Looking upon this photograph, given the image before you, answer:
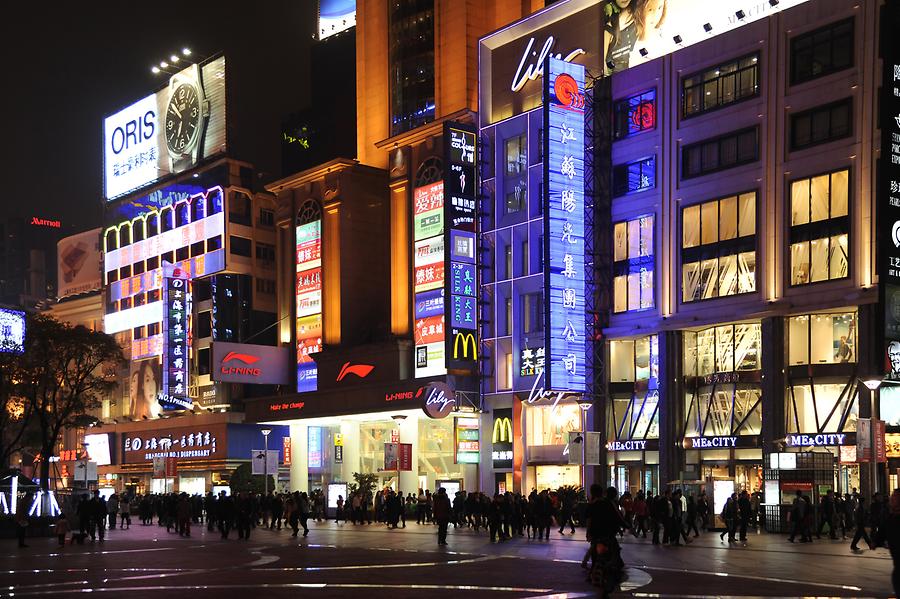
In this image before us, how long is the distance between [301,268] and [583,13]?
2560cm

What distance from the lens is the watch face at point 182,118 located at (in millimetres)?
96250

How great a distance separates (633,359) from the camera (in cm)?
5716

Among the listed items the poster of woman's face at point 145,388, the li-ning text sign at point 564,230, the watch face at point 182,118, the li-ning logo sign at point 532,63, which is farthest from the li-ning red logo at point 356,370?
the watch face at point 182,118

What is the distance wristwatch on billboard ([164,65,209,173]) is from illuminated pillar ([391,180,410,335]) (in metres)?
31.7

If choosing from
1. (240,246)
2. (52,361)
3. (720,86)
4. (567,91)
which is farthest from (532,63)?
(240,246)

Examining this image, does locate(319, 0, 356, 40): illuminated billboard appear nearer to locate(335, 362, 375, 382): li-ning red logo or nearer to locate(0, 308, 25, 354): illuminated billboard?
locate(335, 362, 375, 382): li-ning red logo

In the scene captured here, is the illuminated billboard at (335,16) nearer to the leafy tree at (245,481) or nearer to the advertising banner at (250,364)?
the advertising banner at (250,364)

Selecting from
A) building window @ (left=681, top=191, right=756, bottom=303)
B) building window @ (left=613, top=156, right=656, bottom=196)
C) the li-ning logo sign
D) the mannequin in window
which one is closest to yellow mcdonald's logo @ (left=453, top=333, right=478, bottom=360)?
building window @ (left=613, top=156, right=656, bottom=196)

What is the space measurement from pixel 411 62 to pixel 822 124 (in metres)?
31.1

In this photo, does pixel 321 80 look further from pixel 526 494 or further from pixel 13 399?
pixel 526 494

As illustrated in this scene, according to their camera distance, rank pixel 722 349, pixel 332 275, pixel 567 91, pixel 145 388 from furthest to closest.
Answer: pixel 145 388 < pixel 332 275 < pixel 567 91 < pixel 722 349

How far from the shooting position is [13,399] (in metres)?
64.8

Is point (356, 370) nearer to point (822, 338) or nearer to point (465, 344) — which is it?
point (465, 344)

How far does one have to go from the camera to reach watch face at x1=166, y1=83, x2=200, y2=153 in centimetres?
9625
